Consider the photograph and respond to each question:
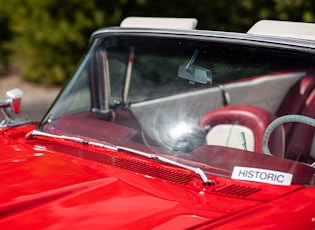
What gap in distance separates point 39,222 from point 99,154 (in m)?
0.70

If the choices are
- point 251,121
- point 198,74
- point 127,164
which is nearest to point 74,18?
point 251,121

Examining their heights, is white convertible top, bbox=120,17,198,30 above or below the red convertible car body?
above

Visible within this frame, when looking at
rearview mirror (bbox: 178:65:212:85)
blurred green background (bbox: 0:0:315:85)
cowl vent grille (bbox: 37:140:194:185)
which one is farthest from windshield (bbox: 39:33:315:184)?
blurred green background (bbox: 0:0:315:85)

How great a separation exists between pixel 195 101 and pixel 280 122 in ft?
1.34

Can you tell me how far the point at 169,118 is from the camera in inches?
111

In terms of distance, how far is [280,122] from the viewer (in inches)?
108

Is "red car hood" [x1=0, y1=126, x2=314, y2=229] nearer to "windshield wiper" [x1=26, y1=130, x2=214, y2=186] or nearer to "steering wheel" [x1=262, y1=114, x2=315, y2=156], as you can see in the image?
"windshield wiper" [x1=26, y1=130, x2=214, y2=186]

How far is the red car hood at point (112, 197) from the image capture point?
196 cm

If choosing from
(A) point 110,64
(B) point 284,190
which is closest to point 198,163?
(B) point 284,190

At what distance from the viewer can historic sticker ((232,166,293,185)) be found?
237cm

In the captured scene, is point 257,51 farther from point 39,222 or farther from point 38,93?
point 38,93

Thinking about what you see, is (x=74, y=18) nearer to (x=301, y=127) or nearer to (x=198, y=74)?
(x=198, y=74)

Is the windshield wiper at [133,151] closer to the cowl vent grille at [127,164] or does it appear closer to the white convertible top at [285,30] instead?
the cowl vent grille at [127,164]

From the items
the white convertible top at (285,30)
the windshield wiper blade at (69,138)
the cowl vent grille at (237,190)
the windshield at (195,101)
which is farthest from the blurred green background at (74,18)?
the cowl vent grille at (237,190)
